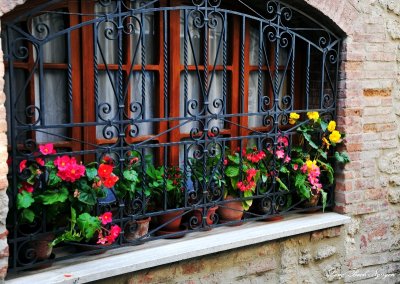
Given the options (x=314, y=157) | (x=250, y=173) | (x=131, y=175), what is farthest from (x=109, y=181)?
(x=314, y=157)

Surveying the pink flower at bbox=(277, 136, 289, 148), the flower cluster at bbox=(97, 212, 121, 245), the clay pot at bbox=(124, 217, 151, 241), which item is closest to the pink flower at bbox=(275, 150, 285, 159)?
the pink flower at bbox=(277, 136, 289, 148)

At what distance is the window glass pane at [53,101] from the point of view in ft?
10.8

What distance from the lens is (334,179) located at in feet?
14.3

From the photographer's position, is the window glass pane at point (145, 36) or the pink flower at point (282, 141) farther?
the pink flower at point (282, 141)

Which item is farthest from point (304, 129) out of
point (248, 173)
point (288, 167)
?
point (248, 173)

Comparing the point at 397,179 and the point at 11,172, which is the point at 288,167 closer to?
the point at 397,179

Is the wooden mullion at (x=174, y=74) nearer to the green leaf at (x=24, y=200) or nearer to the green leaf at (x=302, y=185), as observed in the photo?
the green leaf at (x=302, y=185)

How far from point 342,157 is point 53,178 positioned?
7.35 ft

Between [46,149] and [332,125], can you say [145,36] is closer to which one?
[46,149]

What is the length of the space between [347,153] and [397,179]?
63 cm

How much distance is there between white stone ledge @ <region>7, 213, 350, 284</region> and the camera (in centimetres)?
306

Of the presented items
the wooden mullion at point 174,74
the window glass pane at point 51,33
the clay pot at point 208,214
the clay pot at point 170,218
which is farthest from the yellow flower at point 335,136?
the window glass pane at point 51,33

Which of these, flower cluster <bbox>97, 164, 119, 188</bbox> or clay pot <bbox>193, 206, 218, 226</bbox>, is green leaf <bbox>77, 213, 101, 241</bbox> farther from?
clay pot <bbox>193, 206, 218, 226</bbox>

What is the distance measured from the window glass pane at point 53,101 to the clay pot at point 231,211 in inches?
47.9
